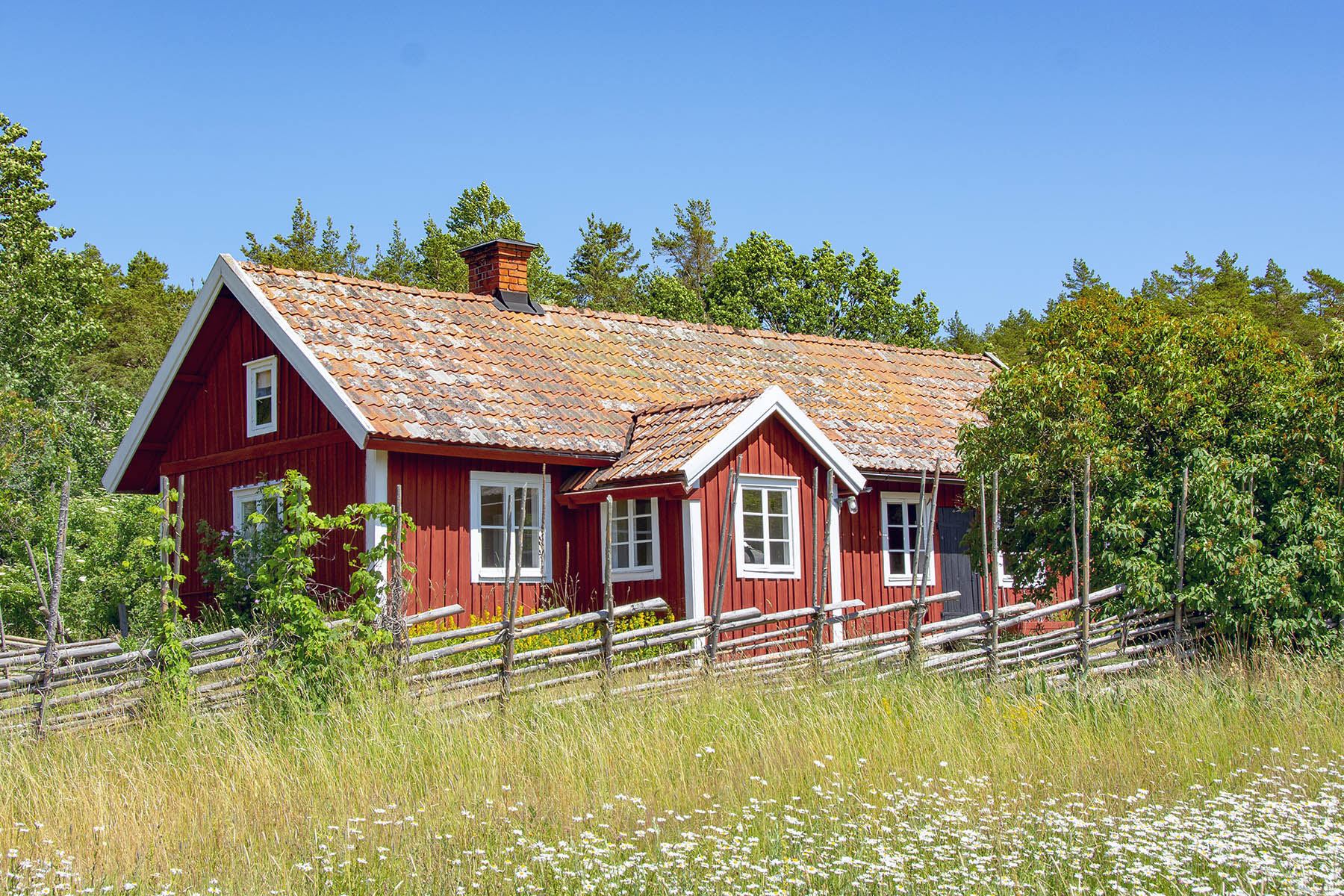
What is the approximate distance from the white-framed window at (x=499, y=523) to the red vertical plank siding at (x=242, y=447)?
141cm

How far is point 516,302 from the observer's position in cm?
2027

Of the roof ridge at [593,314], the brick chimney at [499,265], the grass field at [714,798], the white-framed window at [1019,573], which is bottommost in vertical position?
the grass field at [714,798]

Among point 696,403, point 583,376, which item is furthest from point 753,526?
point 583,376

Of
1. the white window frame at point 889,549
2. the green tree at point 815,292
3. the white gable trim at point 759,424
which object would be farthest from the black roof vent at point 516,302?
the green tree at point 815,292

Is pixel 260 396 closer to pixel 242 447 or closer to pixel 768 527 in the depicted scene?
pixel 242 447

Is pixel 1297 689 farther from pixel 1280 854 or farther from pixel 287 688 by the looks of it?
pixel 287 688

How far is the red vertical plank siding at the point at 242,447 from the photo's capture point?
15680mm

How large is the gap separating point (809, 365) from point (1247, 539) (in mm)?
9120

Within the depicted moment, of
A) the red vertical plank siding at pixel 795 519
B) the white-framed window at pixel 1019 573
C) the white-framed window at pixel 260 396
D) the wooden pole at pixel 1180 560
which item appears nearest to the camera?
the wooden pole at pixel 1180 560

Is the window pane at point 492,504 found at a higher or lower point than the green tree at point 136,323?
lower

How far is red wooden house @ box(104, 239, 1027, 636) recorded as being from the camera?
607 inches

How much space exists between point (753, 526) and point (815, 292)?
26890 millimetres

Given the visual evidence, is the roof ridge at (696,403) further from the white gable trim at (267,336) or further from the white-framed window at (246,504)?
the white-framed window at (246,504)

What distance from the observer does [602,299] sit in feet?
166
